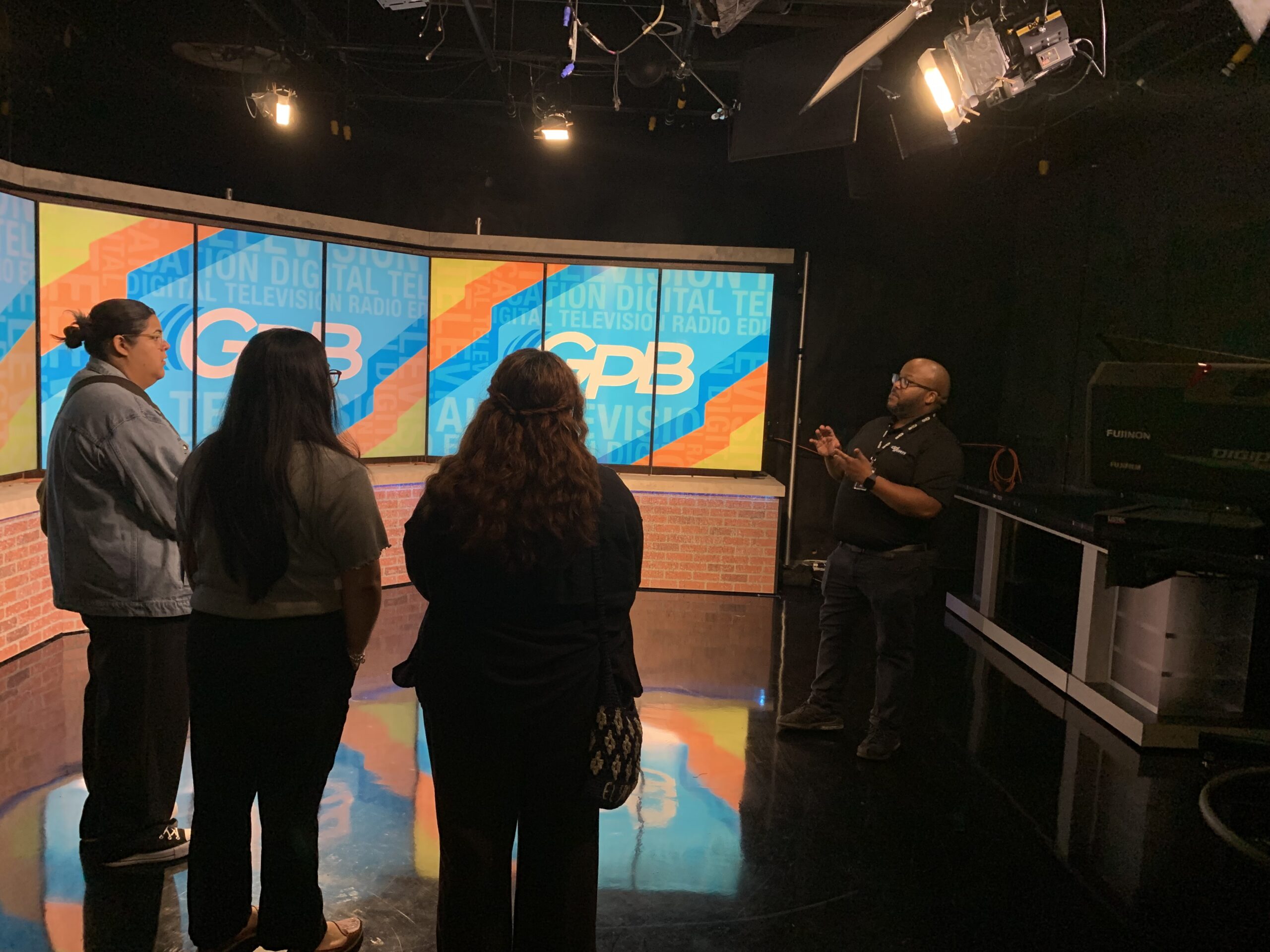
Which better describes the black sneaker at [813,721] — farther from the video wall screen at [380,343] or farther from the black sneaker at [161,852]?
the video wall screen at [380,343]

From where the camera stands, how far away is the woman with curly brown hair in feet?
5.84

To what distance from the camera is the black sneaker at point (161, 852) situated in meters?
2.78

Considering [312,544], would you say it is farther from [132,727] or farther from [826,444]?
[826,444]

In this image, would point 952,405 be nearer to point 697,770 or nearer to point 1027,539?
point 1027,539

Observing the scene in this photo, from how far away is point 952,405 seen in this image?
7.52 m

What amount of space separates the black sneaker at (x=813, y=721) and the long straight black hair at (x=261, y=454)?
2720 mm

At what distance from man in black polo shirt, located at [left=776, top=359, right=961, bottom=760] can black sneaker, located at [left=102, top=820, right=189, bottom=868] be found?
255 cm

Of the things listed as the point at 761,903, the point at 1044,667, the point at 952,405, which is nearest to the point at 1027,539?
the point at 1044,667

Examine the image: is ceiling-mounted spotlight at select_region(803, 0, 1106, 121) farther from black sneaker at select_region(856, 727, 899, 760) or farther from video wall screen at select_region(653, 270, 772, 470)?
black sneaker at select_region(856, 727, 899, 760)

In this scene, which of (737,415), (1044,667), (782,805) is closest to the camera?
(782,805)

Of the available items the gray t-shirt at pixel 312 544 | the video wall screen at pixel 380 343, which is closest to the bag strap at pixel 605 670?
the gray t-shirt at pixel 312 544

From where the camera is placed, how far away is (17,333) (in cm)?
493

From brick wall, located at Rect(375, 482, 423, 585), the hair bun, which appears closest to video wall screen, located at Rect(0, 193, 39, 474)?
brick wall, located at Rect(375, 482, 423, 585)

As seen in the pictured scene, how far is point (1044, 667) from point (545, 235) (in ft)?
16.1
